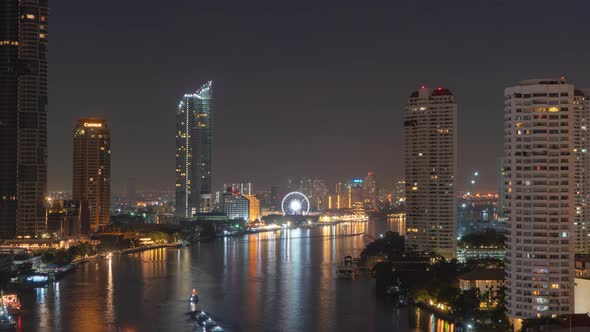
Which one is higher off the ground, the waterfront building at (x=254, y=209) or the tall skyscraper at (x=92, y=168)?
the tall skyscraper at (x=92, y=168)

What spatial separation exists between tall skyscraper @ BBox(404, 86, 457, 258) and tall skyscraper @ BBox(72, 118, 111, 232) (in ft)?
61.5

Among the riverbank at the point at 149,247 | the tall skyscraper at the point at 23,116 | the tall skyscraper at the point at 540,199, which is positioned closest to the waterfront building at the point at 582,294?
the tall skyscraper at the point at 540,199

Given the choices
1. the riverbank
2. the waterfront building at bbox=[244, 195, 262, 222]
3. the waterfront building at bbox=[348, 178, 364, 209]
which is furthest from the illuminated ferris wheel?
the riverbank

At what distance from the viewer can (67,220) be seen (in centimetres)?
3422

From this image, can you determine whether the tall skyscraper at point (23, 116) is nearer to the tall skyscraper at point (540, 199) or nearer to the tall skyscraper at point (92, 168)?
the tall skyscraper at point (92, 168)

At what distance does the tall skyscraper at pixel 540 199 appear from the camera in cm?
1276

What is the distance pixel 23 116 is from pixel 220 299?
633 inches

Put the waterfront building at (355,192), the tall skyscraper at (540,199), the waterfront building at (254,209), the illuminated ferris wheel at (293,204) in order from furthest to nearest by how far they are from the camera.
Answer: the waterfront building at (355,192) < the illuminated ferris wheel at (293,204) < the waterfront building at (254,209) < the tall skyscraper at (540,199)

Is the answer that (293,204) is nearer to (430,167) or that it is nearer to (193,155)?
(193,155)

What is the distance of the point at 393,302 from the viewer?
17.6m

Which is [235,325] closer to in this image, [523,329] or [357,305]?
[357,305]

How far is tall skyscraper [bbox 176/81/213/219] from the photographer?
56000 millimetres

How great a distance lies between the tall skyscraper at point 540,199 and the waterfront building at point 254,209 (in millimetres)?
43971

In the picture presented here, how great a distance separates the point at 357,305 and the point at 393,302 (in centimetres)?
104
